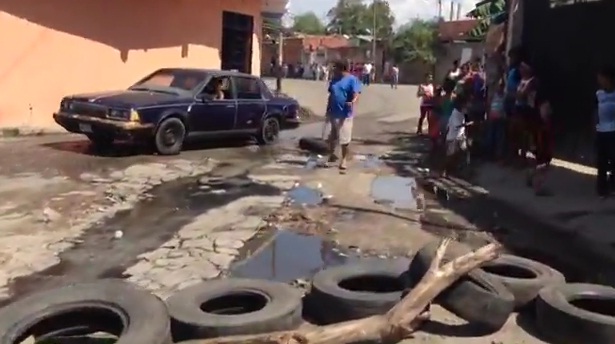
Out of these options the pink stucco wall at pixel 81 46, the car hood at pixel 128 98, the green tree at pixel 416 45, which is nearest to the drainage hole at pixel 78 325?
the car hood at pixel 128 98

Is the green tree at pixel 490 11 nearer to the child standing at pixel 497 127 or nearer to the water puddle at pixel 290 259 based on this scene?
the child standing at pixel 497 127

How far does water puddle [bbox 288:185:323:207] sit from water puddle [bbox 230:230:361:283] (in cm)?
160

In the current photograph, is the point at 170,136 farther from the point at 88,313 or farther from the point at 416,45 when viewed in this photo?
the point at 416,45

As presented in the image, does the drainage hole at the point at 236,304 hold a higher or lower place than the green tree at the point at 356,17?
lower

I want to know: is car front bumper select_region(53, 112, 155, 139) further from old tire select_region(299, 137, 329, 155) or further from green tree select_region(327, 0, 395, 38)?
green tree select_region(327, 0, 395, 38)

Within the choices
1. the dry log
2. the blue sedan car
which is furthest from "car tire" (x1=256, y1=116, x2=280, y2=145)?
the dry log

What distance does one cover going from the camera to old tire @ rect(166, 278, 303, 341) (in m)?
4.72

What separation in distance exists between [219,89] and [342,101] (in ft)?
11.1

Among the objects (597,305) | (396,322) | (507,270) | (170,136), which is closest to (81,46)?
(170,136)

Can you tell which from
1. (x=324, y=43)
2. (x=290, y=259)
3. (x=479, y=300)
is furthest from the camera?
(x=324, y=43)

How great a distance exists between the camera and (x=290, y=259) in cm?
706

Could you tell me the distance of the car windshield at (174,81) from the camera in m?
14.4

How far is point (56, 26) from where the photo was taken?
17125mm

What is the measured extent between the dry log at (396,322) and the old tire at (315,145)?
9280mm
